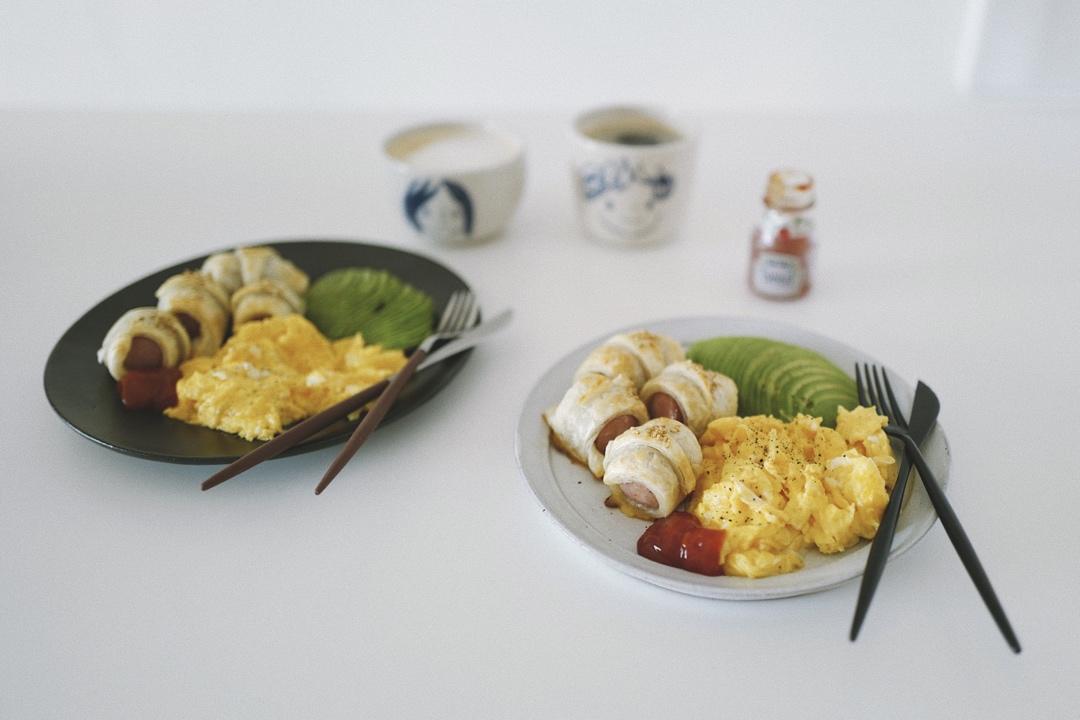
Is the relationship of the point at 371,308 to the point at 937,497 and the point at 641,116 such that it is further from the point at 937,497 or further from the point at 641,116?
the point at 937,497

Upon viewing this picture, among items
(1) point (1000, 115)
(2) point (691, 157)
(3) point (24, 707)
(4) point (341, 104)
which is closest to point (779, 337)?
(2) point (691, 157)

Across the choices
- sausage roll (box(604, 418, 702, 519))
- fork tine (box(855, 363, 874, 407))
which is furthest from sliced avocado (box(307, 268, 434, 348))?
fork tine (box(855, 363, 874, 407))

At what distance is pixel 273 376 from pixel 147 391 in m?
0.17

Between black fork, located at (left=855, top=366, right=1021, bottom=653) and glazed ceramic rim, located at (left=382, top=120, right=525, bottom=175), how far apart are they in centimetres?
76

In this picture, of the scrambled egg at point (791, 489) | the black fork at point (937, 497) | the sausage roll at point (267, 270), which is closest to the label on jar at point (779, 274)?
the black fork at point (937, 497)

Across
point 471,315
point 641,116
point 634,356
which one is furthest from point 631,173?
point 634,356

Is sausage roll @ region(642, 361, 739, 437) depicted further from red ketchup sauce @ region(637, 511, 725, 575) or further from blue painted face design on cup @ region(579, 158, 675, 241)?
blue painted face design on cup @ region(579, 158, 675, 241)

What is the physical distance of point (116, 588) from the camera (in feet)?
3.45

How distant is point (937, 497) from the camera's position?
100 centimetres

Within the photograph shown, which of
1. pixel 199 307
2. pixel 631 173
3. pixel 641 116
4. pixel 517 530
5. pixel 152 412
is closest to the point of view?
pixel 517 530

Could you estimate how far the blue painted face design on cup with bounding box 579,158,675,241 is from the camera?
165 cm

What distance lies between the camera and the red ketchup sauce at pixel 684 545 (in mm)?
977

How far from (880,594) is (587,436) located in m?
0.37

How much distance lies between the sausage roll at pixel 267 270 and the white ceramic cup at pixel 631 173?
55 centimetres
